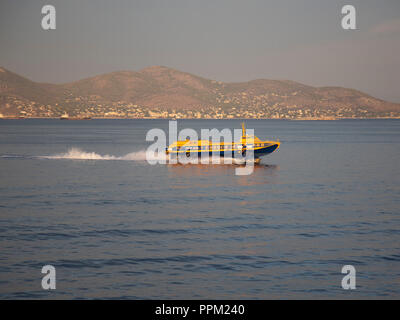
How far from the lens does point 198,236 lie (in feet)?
106

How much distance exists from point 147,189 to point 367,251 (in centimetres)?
2979

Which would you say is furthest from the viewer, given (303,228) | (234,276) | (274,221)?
(274,221)

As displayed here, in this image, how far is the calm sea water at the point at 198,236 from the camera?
23219 mm

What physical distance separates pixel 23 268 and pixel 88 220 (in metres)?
11.6

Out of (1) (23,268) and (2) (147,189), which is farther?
(2) (147,189)

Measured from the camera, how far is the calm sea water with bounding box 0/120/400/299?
23.2m

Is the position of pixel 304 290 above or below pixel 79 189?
below
